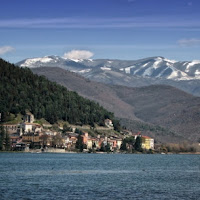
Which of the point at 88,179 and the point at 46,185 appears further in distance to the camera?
the point at 88,179

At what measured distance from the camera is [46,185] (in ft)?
285

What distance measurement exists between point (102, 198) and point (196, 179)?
30.5 metres

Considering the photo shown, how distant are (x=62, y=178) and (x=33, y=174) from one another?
800 cm

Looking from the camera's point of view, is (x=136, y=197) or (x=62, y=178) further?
(x=62, y=178)

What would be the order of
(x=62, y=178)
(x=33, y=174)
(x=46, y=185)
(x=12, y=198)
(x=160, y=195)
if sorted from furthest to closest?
(x=33, y=174) < (x=62, y=178) < (x=46, y=185) < (x=160, y=195) < (x=12, y=198)

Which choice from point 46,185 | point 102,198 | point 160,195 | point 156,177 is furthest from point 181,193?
point 156,177

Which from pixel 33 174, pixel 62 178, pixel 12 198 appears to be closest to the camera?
pixel 12 198

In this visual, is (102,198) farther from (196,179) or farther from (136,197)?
(196,179)

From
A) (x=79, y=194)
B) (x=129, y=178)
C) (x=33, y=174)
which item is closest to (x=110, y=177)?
(x=129, y=178)

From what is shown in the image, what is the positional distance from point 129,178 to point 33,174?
1420 centimetres

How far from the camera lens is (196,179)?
103 m

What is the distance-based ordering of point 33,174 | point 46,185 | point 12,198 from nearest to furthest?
point 12,198, point 46,185, point 33,174

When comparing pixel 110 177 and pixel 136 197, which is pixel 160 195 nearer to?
pixel 136 197

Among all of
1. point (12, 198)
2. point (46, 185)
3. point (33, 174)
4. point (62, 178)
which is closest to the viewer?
point (12, 198)
